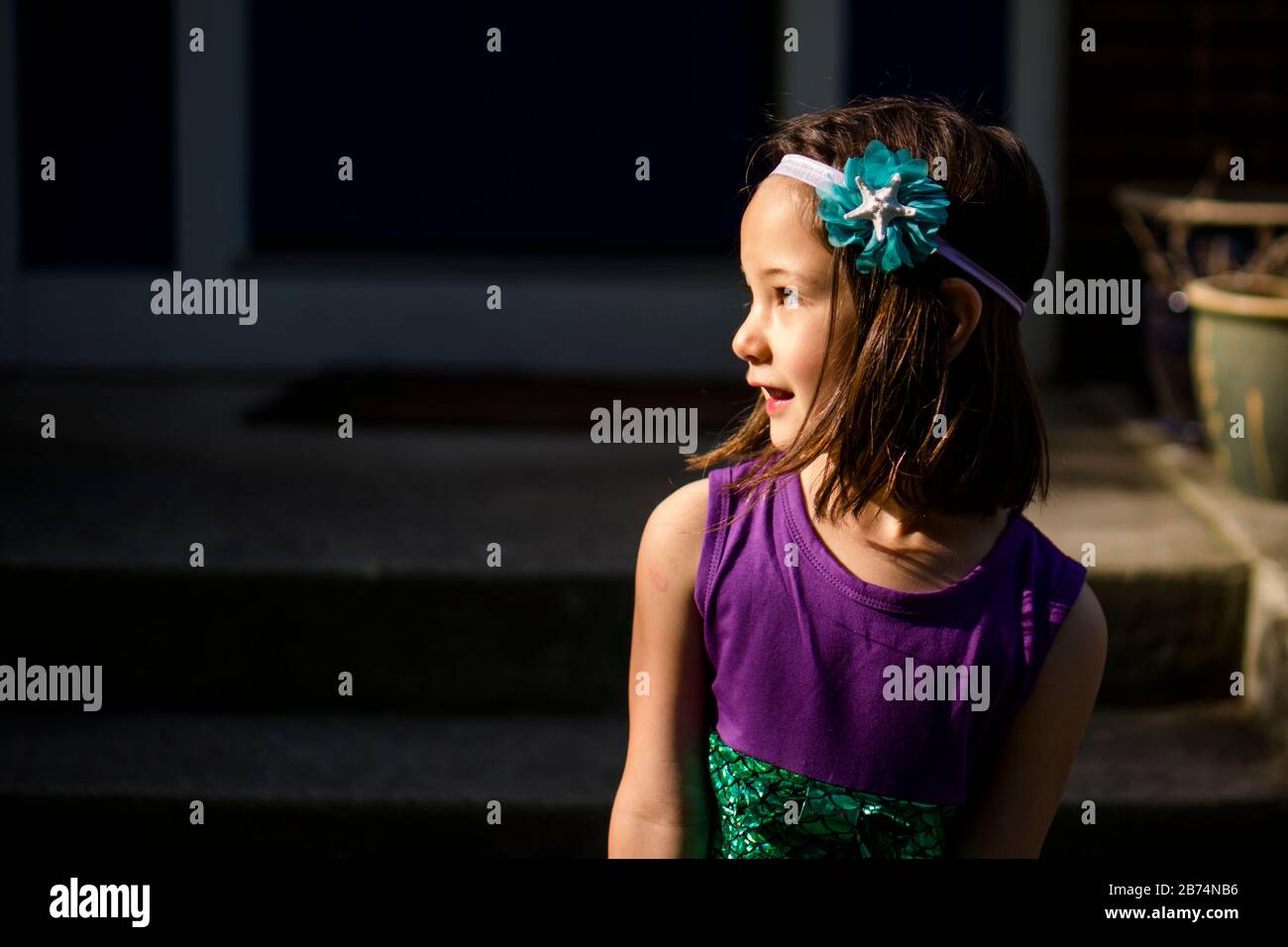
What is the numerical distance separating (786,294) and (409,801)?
1.56m

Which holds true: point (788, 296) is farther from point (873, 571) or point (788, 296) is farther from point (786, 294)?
point (873, 571)

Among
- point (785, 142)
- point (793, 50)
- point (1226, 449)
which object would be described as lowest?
point (1226, 449)

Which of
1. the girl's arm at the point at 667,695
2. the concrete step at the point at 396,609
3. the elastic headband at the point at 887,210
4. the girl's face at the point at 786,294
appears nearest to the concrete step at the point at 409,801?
the concrete step at the point at 396,609

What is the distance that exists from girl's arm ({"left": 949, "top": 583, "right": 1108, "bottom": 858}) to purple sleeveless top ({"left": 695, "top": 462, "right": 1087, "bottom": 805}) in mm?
16

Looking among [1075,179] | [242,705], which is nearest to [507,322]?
[1075,179]

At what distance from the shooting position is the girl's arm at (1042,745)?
1688 millimetres

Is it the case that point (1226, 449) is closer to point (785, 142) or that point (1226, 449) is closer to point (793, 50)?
point (793, 50)

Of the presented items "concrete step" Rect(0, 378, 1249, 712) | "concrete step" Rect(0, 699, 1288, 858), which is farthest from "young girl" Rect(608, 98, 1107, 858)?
"concrete step" Rect(0, 378, 1249, 712)

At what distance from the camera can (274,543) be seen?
136 inches

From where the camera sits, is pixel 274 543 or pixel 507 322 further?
pixel 507 322

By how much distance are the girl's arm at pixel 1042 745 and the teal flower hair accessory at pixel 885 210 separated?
1.39 feet

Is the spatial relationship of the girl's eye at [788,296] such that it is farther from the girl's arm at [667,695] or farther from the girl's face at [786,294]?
the girl's arm at [667,695]

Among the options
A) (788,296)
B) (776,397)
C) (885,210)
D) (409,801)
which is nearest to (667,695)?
(776,397)

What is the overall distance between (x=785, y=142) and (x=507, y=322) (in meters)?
3.86
